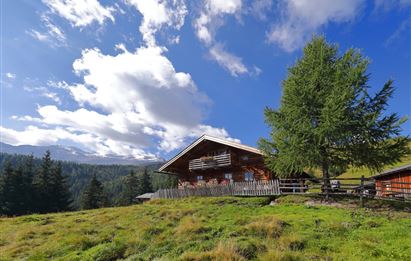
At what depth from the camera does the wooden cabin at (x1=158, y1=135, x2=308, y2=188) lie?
1281 inches

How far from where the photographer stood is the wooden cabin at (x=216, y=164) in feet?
107

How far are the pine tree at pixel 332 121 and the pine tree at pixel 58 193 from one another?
2156 inches

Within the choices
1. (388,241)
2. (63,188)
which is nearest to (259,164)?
(388,241)

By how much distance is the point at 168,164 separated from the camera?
38.3m

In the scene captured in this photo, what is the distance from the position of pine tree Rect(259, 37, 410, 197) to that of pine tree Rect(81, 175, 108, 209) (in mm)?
58284

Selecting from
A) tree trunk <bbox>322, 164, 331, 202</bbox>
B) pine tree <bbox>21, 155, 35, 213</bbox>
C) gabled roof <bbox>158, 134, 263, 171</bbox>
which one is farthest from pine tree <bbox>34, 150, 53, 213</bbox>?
tree trunk <bbox>322, 164, 331, 202</bbox>

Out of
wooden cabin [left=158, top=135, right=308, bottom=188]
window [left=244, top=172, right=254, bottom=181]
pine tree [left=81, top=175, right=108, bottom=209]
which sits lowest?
pine tree [left=81, top=175, right=108, bottom=209]

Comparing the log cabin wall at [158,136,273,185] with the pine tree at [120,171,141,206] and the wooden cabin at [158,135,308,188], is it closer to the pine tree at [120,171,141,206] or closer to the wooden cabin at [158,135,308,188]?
the wooden cabin at [158,135,308,188]

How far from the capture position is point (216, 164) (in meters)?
34.2

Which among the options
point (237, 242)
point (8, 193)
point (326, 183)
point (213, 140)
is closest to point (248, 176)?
point (213, 140)

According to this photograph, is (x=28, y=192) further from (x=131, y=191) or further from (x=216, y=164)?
(x=216, y=164)

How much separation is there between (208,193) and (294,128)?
35.7ft

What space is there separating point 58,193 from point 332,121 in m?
61.3

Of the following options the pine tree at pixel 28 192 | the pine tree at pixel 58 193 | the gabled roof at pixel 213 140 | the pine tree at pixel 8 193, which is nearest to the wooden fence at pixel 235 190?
the gabled roof at pixel 213 140
